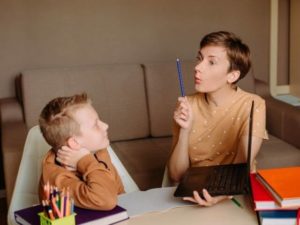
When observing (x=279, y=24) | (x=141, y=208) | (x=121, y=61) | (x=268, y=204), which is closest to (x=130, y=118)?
(x=121, y=61)

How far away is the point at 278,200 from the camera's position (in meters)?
1.27

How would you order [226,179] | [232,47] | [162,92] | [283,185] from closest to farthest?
[283,185], [226,179], [232,47], [162,92]

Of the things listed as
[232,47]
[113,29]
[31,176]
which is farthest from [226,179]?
[113,29]

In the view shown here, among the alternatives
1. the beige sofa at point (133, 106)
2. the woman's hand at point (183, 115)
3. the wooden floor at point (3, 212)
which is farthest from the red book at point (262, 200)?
the wooden floor at point (3, 212)

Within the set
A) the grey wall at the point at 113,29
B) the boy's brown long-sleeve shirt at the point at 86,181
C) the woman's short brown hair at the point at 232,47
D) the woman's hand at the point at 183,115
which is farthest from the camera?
the grey wall at the point at 113,29

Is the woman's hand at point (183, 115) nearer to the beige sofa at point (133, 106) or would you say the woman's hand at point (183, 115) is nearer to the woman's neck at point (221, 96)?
the woman's neck at point (221, 96)

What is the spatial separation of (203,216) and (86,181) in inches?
12.8

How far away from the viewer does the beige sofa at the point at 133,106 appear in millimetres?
2715

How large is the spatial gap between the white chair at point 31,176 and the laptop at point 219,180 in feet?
1.12

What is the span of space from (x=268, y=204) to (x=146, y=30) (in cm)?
206

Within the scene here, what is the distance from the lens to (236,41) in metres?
1.88

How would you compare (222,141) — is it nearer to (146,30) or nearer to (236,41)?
(236,41)

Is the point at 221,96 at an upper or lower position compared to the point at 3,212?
upper

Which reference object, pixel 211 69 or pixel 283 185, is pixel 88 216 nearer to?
pixel 283 185
